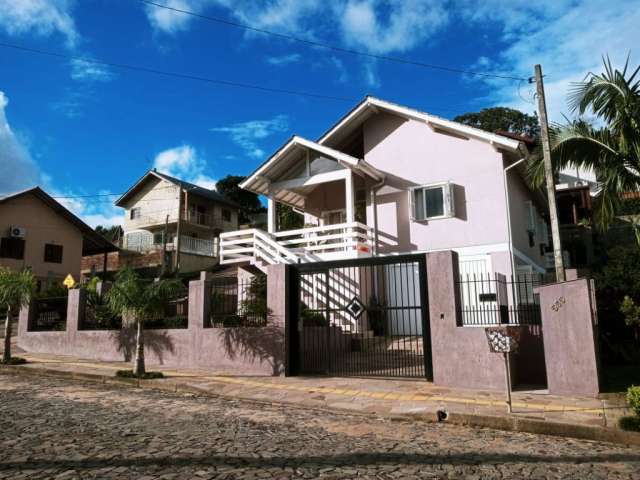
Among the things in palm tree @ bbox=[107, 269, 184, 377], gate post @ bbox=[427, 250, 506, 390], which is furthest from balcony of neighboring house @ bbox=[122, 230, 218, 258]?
gate post @ bbox=[427, 250, 506, 390]

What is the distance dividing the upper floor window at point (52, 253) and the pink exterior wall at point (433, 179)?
24.9m

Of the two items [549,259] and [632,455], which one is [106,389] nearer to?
[632,455]

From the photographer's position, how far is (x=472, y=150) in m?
16.1

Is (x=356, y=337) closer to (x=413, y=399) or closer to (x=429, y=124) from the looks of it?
(x=413, y=399)

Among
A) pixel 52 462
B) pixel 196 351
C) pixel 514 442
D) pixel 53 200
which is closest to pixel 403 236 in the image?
pixel 196 351

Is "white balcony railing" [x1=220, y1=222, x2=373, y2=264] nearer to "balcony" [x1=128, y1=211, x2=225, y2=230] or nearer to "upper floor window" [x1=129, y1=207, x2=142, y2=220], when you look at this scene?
"balcony" [x1=128, y1=211, x2=225, y2=230]

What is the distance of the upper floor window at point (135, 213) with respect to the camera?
4166 cm

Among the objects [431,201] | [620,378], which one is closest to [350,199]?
[431,201]

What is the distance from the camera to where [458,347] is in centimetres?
944

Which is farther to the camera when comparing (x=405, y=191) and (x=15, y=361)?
(x=405, y=191)

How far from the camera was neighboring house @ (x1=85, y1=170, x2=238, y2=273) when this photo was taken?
1501 inches

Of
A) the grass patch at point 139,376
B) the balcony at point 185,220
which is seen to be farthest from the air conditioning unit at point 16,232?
the grass patch at point 139,376

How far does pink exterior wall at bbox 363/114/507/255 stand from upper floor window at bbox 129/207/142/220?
2937 centimetres

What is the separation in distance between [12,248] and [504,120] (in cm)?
4019
